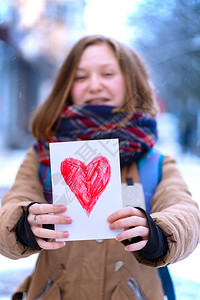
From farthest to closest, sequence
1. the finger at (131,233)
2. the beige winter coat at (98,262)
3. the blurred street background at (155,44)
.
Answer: the blurred street background at (155,44) < the beige winter coat at (98,262) < the finger at (131,233)

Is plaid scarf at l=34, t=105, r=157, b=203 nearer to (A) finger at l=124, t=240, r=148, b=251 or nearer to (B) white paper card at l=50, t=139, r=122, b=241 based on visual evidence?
(B) white paper card at l=50, t=139, r=122, b=241

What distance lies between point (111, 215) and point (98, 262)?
0.24 metres

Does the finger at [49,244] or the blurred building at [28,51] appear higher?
the blurred building at [28,51]

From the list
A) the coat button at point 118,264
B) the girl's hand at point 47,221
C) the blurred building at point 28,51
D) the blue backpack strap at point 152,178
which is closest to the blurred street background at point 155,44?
the blurred building at point 28,51

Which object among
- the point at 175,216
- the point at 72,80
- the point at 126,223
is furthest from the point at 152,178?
the point at 72,80

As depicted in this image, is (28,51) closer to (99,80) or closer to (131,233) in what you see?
(99,80)

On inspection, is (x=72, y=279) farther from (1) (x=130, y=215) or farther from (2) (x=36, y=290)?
(1) (x=130, y=215)

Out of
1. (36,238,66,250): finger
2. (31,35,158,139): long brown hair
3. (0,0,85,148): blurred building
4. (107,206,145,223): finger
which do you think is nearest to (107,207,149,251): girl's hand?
(107,206,145,223): finger

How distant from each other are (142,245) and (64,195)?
0.18 metres

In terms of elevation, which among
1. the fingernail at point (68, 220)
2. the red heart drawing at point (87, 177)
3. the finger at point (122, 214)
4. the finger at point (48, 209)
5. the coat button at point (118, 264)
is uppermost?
the red heart drawing at point (87, 177)

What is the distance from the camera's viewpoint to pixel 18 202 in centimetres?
78

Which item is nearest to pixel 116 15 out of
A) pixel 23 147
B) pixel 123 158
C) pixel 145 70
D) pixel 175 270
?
pixel 145 70

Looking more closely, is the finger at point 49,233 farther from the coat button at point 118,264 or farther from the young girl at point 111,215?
the coat button at point 118,264

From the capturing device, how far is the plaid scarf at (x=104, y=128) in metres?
0.82
